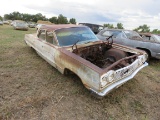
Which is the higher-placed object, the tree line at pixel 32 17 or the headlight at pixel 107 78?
the tree line at pixel 32 17

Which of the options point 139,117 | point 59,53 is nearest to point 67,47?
point 59,53

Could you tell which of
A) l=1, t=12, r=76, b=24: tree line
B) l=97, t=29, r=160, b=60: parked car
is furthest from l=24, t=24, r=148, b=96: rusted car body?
l=1, t=12, r=76, b=24: tree line

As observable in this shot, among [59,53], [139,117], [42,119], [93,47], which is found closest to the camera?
[42,119]

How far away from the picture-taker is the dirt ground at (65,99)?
280cm

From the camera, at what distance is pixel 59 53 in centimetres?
380

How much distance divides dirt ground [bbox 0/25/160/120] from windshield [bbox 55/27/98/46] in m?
1.03

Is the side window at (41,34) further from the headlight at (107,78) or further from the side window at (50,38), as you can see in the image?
the headlight at (107,78)

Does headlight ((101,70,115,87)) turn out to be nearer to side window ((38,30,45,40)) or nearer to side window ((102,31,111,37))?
side window ((38,30,45,40))

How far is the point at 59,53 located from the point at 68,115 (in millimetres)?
1639

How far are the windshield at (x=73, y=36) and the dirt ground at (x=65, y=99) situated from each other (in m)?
1.03

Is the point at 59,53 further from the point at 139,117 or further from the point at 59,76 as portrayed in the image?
the point at 139,117

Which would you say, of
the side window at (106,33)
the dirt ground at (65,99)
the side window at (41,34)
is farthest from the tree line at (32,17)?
the dirt ground at (65,99)

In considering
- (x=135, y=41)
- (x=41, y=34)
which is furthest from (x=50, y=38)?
(x=135, y=41)

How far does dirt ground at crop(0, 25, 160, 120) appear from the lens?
110 inches
